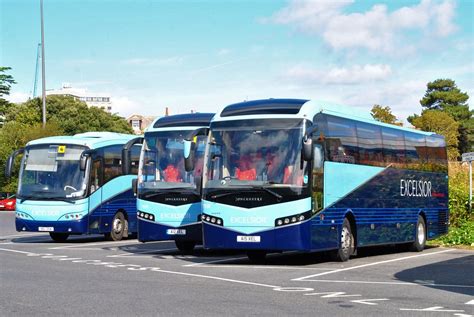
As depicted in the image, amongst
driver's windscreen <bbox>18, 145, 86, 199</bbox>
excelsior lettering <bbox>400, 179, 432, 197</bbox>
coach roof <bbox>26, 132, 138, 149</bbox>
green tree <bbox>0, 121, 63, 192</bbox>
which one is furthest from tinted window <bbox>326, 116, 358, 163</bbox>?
green tree <bbox>0, 121, 63, 192</bbox>

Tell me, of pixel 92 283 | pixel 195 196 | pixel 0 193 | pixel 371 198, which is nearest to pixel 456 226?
pixel 371 198

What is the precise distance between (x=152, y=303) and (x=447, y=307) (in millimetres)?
3754

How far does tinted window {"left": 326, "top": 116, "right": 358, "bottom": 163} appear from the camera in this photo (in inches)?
742

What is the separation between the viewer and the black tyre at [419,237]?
24.1m

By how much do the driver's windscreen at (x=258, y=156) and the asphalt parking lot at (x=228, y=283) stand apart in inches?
69.8

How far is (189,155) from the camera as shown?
1922 centimetres

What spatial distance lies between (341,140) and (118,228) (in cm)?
1093

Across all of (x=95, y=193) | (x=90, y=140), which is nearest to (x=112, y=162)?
(x=90, y=140)

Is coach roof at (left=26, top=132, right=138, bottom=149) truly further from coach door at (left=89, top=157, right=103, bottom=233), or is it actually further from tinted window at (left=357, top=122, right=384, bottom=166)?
tinted window at (left=357, top=122, right=384, bottom=166)

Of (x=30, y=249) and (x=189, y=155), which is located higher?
(x=189, y=155)

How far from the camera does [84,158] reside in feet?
85.7

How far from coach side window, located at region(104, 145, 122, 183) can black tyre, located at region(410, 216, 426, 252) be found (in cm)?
945

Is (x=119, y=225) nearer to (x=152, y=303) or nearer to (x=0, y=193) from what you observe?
(x=152, y=303)

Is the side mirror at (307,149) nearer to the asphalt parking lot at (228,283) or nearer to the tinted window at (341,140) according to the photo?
the tinted window at (341,140)
